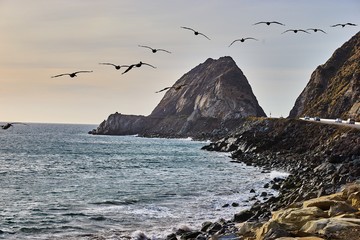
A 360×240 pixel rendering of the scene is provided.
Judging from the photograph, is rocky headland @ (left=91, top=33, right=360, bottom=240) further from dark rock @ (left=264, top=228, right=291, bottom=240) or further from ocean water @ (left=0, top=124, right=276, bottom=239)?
ocean water @ (left=0, top=124, right=276, bottom=239)

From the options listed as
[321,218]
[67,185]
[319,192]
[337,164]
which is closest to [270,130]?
[337,164]

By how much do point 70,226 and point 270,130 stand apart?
62.2m

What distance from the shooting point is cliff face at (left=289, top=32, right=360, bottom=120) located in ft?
312

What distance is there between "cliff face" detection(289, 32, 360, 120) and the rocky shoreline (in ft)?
50.5

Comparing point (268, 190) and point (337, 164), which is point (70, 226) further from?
point (337, 164)

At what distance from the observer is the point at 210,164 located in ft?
241

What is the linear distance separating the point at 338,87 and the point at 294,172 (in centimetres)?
6019

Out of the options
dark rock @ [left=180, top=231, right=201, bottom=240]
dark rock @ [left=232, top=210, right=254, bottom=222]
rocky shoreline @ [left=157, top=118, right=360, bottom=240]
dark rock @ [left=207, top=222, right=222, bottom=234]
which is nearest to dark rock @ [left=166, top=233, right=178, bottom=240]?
rocky shoreline @ [left=157, top=118, right=360, bottom=240]

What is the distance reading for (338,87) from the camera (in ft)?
347

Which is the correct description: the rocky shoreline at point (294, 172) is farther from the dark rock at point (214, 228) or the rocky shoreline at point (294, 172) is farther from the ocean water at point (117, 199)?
the ocean water at point (117, 199)

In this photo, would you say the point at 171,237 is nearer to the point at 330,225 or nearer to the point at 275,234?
the point at 275,234

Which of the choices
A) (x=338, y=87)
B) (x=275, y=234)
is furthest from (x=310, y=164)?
(x=338, y=87)

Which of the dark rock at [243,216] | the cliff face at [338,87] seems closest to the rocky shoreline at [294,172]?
the dark rock at [243,216]

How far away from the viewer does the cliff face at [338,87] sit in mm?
95188
